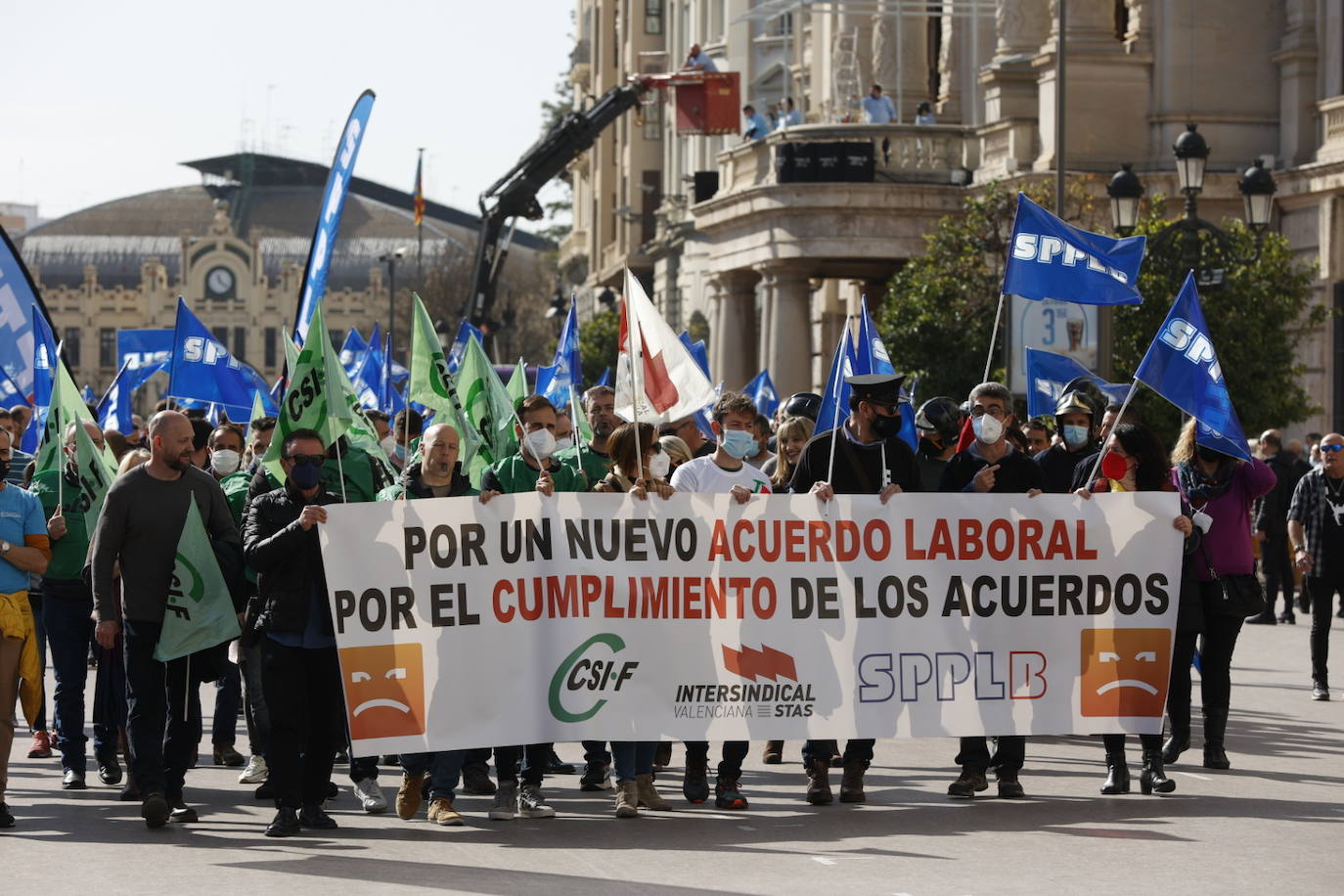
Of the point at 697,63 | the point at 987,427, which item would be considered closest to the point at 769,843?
the point at 987,427

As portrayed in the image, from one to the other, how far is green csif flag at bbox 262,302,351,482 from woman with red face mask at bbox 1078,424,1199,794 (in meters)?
3.45

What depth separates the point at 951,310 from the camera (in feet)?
102

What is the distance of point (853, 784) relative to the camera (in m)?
11.0

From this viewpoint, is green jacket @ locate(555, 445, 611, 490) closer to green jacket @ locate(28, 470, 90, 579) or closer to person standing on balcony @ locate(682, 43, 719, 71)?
green jacket @ locate(28, 470, 90, 579)

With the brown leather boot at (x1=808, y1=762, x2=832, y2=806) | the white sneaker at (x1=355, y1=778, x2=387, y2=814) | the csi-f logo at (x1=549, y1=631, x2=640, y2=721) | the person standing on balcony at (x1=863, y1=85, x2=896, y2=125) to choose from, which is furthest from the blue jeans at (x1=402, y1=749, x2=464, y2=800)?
the person standing on balcony at (x1=863, y1=85, x2=896, y2=125)

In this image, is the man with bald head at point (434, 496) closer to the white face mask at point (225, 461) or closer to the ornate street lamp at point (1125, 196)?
the white face mask at point (225, 461)

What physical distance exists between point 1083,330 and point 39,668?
43.9 feet

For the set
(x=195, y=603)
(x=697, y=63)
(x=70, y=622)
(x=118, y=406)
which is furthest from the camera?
(x=697, y=63)

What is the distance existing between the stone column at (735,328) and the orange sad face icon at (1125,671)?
30899mm

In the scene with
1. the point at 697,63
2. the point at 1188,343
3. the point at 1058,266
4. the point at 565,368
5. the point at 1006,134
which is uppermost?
the point at 697,63

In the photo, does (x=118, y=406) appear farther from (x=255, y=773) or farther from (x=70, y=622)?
(x=255, y=773)

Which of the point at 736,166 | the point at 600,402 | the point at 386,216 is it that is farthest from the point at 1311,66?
the point at 386,216

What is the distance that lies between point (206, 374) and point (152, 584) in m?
8.51

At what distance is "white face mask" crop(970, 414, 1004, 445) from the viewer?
36.9 feet
